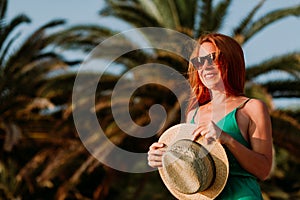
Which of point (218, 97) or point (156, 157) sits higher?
point (218, 97)

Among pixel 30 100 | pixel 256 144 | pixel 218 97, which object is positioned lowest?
pixel 30 100

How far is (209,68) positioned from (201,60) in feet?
0.17

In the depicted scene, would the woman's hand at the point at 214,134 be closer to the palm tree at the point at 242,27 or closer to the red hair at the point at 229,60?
the red hair at the point at 229,60

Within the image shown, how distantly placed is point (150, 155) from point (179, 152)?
118 millimetres

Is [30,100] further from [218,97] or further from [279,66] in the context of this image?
[218,97]

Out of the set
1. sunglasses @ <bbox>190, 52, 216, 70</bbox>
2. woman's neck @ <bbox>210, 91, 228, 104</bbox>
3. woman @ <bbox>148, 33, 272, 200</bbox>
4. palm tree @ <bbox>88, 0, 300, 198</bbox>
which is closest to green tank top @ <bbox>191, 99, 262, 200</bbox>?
woman @ <bbox>148, 33, 272, 200</bbox>

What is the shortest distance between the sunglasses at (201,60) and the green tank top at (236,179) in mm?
219

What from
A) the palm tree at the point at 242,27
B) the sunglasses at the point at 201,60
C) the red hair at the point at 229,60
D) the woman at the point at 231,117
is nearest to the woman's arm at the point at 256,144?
the woman at the point at 231,117

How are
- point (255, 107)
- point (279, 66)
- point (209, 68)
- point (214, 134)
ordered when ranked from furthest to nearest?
point (279, 66)
point (209, 68)
point (255, 107)
point (214, 134)

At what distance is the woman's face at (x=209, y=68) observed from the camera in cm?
273

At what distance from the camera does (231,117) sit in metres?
2.67

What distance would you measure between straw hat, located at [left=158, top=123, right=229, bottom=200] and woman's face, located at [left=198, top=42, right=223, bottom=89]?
0.64 feet

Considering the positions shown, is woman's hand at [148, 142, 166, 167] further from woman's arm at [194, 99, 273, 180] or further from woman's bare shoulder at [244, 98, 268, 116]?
woman's bare shoulder at [244, 98, 268, 116]

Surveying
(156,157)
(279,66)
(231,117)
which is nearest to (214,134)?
(231,117)
